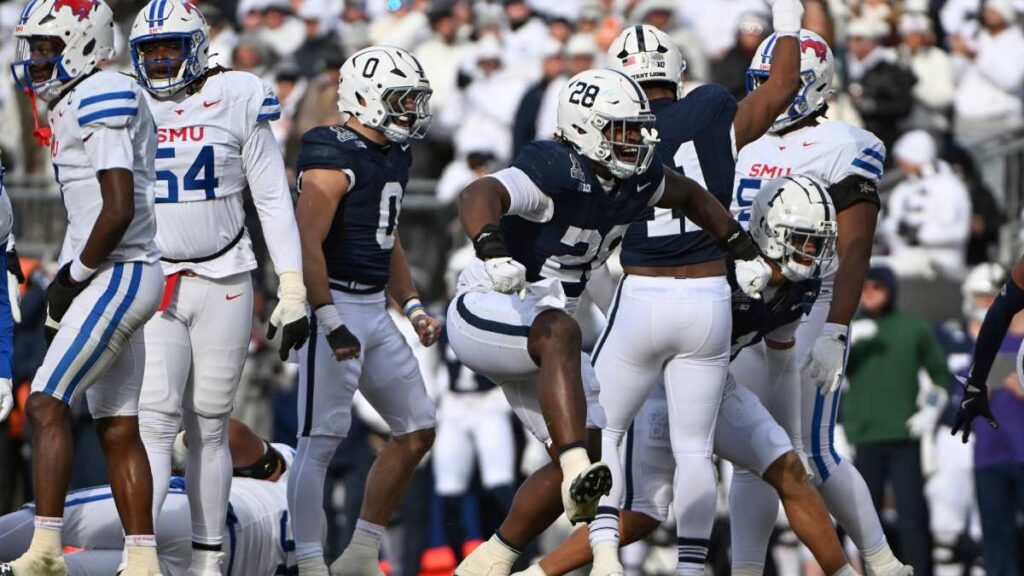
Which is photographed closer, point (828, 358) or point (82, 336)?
point (82, 336)

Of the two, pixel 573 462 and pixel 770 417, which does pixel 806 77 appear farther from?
pixel 573 462

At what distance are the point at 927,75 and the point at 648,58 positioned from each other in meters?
Answer: 7.63

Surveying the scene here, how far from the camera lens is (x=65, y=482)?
7402 millimetres

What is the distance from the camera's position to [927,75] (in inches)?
623

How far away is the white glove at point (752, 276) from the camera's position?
Answer: 820 cm

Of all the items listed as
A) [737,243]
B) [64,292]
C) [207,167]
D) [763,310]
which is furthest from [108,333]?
[763,310]

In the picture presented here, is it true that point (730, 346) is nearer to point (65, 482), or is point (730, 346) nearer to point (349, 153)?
point (349, 153)

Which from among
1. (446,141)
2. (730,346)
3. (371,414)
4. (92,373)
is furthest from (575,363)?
(446,141)

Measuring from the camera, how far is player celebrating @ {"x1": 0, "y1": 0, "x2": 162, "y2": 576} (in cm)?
731

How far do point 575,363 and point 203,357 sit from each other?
1596mm

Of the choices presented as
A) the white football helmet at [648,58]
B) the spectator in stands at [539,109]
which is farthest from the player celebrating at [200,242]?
the spectator in stands at [539,109]

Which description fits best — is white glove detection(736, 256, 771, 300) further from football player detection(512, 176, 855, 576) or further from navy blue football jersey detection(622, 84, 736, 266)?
football player detection(512, 176, 855, 576)

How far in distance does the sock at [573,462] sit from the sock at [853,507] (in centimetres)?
200

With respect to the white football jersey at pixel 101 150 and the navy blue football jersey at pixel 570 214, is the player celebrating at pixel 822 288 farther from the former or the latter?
the white football jersey at pixel 101 150
